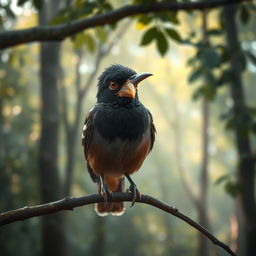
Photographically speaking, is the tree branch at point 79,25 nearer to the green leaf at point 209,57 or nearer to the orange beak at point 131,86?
the orange beak at point 131,86

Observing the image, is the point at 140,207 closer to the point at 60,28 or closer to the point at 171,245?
the point at 171,245

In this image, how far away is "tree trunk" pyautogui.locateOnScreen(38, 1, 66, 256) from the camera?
24.7ft

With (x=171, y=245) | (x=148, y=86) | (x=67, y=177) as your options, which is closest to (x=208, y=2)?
(x=67, y=177)

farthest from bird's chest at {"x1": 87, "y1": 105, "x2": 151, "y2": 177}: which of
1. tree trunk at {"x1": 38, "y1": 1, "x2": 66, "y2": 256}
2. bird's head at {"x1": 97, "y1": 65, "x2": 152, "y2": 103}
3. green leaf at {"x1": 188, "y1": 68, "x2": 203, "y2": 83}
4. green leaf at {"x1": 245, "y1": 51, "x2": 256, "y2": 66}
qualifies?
tree trunk at {"x1": 38, "y1": 1, "x2": 66, "y2": 256}

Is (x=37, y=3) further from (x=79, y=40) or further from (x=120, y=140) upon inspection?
(x=120, y=140)

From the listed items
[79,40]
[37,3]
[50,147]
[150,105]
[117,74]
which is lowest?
[150,105]

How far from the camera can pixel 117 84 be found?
3.81 m

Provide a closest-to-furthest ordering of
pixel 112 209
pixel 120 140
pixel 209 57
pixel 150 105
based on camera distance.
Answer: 1. pixel 120 140
2. pixel 209 57
3. pixel 112 209
4. pixel 150 105

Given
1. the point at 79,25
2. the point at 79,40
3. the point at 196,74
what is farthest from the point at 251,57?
the point at 79,25

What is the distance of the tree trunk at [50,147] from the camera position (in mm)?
7523

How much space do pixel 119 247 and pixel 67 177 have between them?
37.2 ft

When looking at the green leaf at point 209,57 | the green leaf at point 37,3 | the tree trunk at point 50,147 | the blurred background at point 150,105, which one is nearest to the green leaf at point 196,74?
the blurred background at point 150,105

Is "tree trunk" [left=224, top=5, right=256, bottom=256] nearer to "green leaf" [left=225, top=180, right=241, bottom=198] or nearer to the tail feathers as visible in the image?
"green leaf" [left=225, top=180, right=241, bottom=198]

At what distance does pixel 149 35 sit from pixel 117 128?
3.12 ft
